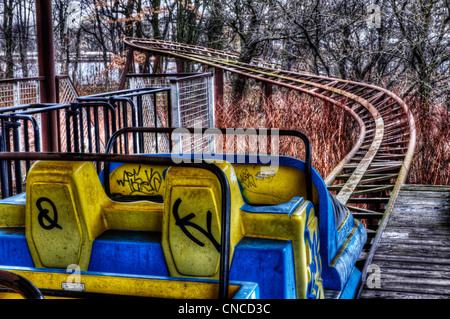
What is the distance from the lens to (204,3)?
23.2 m

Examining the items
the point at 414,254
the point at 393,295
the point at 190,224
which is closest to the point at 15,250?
the point at 190,224

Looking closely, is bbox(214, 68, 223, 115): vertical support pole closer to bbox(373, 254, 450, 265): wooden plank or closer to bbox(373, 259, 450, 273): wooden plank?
bbox(373, 254, 450, 265): wooden plank

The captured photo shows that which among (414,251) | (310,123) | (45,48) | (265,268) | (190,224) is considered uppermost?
(45,48)

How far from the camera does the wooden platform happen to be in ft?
11.4

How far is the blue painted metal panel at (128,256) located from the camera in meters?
1.93

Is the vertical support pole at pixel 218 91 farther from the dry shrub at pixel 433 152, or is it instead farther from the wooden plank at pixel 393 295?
the wooden plank at pixel 393 295

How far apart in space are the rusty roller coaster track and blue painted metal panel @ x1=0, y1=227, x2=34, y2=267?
2376mm

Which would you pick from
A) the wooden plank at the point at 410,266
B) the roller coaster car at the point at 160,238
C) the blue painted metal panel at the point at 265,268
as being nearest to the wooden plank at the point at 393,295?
the wooden plank at the point at 410,266

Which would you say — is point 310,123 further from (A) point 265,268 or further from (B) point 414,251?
(A) point 265,268

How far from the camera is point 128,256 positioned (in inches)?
76.1

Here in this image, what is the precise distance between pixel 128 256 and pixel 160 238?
133 mm
